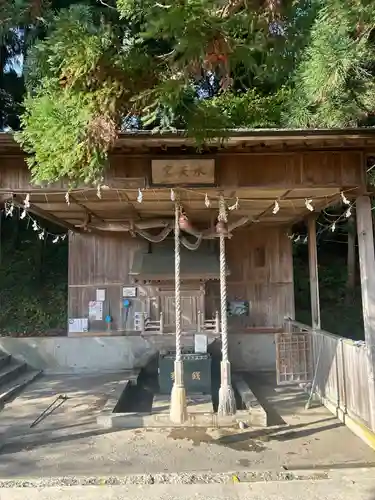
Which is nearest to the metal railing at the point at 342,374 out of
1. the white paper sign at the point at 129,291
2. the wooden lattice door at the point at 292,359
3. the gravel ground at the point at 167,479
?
the wooden lattice door at the point at 292,359

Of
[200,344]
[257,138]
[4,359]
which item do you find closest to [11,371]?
[4,359]

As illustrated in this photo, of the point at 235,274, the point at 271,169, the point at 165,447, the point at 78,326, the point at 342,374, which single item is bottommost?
the point at 165,447

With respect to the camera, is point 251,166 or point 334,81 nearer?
point 334,81

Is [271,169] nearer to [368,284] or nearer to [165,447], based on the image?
[368,284]

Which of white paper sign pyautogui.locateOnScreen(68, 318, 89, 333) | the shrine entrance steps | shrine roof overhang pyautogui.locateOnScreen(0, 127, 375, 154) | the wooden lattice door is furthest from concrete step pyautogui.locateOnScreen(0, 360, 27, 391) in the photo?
shrine roof overhang pyautogui.locateOnScreen(0, 127, 375, 154)

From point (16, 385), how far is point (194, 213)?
4618 millimetres

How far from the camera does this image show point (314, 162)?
5559 millimetres

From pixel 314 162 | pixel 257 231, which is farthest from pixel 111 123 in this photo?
pixel 257 231

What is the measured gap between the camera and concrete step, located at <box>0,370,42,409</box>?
313 inches

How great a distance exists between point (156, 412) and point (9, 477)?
2.53 meters

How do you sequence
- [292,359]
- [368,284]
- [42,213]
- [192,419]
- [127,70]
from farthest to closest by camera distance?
[42,213] < [292,359] < [192,419] < [368,284] < [127,70]

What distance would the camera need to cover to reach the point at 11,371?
30.6 ft

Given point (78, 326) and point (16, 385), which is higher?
point (78, 326)

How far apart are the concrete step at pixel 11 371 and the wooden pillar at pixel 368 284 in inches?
258
